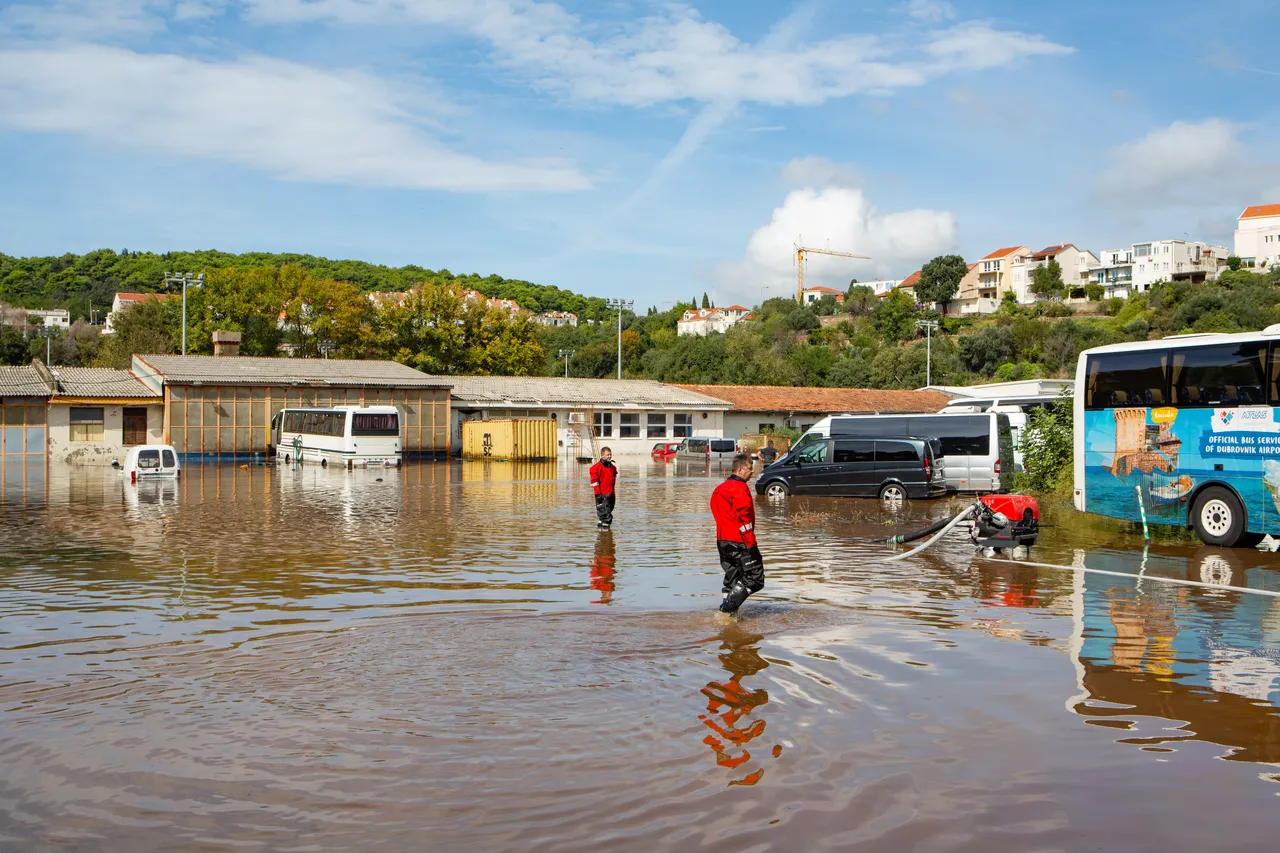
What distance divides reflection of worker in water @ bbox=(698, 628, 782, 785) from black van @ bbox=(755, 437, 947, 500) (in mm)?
16557

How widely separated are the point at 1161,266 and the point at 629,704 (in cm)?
14538

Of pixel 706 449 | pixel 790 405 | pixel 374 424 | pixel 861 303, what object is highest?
pixel 861 303

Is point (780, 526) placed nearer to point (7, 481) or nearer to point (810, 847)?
point (810, 847)

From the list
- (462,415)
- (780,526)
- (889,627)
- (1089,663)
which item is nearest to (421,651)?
(889,627)

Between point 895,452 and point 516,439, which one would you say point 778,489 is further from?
point 516,439

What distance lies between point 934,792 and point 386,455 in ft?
127

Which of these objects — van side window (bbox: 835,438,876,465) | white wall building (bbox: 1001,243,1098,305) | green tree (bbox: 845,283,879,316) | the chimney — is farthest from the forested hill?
van side window (bbox: 835,438,876,465)

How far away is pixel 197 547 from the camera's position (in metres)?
15.7

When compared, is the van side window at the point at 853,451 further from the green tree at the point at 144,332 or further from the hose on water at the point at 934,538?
the green tree at the point at 144,332

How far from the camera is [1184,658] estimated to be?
8492 millimetres

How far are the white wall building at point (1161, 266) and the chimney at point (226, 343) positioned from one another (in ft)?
363

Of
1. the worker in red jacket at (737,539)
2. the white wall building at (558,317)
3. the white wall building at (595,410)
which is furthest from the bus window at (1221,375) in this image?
the white wall building at (558,317)

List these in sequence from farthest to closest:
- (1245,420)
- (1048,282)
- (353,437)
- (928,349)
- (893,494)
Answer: (1048,282) → (928,349) → (353,437) → (893,494) → (1245,420)

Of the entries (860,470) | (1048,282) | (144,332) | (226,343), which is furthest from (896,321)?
(860,470)
